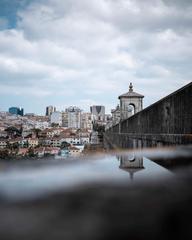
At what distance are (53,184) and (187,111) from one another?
13.7 feet

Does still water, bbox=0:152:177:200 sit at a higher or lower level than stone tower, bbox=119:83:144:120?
lower

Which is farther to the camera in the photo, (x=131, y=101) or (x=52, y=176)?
(x=131, y=101)

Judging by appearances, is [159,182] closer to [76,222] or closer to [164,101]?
[76,222]

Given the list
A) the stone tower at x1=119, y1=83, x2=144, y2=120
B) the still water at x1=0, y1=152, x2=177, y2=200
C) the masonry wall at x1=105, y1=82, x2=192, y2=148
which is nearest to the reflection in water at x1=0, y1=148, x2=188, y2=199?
the still water at x1=0, y1=152, x2=177, y2=200

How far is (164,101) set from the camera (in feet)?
20.5

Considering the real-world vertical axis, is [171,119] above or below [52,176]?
above

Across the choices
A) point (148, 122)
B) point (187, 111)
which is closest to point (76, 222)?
point (187, 111)

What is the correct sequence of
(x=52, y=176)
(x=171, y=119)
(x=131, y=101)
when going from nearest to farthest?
(x=52, y=176)
(x=171, y=119)
(x=131, y=101)

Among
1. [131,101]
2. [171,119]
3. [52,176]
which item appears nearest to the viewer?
[52,176]

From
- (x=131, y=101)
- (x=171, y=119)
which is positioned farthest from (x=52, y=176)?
(x=131, y=101)

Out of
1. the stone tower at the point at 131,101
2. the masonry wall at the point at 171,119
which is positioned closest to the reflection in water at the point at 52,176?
the masonry wall at the point at 171,119

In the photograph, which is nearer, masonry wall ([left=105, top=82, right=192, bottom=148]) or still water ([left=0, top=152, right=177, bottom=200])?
still water ([left=0, top=152, right=177, bottom=200])

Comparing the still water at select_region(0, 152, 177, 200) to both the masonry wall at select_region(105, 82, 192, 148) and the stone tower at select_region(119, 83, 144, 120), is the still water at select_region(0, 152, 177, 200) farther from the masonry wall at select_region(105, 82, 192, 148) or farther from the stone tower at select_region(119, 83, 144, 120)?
the stone tower at select_region(119, 83, 144, 120)

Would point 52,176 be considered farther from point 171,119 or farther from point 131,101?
point 131,101
